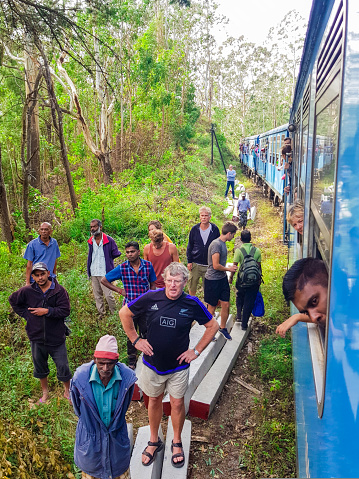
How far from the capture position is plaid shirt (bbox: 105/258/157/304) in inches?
176

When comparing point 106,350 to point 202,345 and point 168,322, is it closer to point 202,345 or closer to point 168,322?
point 168,322

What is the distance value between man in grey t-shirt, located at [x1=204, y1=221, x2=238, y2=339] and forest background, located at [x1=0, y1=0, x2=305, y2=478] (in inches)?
63.6

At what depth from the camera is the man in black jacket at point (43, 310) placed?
3.93 m

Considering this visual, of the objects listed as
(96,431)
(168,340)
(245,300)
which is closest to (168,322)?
(168,340)

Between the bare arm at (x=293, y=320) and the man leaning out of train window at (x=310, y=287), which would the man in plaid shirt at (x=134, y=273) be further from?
the man leaning out of train window at (x=310, y=287)

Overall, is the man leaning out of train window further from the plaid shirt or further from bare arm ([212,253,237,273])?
bare arm ([212,253,237,273])

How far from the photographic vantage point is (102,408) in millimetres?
2566

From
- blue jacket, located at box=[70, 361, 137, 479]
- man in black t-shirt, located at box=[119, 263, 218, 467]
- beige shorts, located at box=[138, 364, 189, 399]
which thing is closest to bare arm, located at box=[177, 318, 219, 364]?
man in black t-shirt, located at box=[119, 263, 218, 467]

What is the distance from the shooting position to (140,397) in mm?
4641

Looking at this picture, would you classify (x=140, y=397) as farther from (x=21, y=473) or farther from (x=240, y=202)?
(x=240, y=202)

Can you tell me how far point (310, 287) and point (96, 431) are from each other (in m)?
1.88

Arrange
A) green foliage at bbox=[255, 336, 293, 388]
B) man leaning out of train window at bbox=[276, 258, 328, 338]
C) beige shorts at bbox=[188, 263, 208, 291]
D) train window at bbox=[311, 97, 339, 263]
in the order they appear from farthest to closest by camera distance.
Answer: beige shorts at bbox=[188, 263, 208, 291], green foliage at bbox=[255, 336, 293, 388], man leaning out of train window at bbox=[276, 258, 328, 338], train window at bbox=[311, 97, 339, 263]

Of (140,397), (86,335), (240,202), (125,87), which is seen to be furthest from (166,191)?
(140,397)

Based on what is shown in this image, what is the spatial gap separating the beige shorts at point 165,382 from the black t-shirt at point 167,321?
0.22 ft
